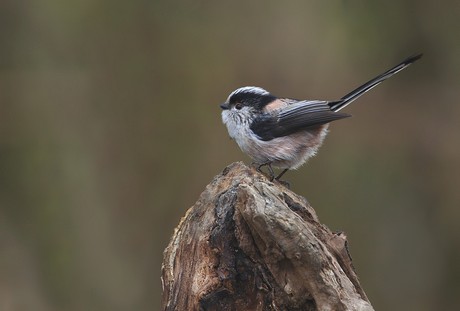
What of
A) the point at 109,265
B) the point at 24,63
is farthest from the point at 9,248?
the point at 24,63

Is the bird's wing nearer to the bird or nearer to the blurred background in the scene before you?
the bird

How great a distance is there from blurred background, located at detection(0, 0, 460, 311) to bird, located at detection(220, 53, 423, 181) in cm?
221

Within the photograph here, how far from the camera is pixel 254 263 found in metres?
3.68

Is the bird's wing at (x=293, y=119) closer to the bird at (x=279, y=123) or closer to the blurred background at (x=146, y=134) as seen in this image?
the bird at (x=279, y=123)

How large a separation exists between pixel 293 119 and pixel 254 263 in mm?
1718

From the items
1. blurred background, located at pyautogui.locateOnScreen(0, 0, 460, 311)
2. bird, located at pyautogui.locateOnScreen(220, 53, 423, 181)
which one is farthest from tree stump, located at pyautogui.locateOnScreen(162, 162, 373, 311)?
blurred background, located at pyautogui.locateOnScreen(0, 0, 460, 311)

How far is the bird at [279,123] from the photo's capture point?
519 cm

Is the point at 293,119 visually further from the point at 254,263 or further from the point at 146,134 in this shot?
the point at 146,134

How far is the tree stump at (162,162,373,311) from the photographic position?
3.58 m

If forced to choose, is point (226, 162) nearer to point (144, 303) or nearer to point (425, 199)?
point (144, 303)

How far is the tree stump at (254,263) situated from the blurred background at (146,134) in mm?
3727

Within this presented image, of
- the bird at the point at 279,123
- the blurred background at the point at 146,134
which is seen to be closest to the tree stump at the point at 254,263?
the bird at the point at 279,123

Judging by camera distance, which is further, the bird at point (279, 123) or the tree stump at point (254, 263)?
the bird at point (279, 123)

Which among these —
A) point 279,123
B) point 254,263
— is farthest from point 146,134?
point 254,263
